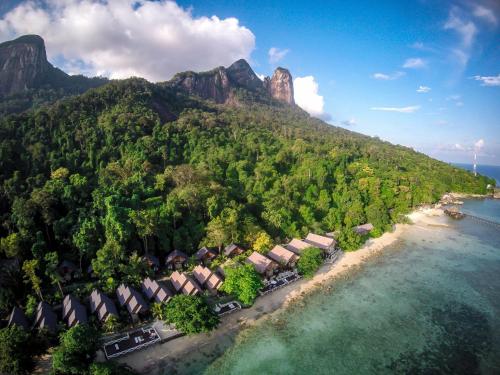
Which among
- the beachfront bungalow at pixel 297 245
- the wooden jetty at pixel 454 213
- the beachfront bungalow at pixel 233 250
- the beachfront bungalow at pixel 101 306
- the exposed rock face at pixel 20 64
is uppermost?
the exposed rock face at pixel 20 64

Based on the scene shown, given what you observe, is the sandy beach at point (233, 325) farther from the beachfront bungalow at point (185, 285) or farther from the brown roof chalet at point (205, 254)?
the brown roof chalet at point (205, 254)

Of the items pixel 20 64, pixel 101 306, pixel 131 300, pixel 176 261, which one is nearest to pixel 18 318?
pixel 101 306

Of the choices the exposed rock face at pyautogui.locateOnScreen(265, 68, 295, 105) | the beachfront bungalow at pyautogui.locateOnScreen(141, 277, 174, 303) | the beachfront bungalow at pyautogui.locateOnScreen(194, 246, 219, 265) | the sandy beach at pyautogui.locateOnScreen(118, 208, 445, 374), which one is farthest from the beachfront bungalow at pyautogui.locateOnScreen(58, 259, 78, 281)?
the exposed rock face at pyautogui.locateOnScreen(265, 68, 295, 105)

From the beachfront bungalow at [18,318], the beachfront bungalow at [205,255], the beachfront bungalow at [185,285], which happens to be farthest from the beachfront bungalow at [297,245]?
the beachfront bungalow at [18,318]

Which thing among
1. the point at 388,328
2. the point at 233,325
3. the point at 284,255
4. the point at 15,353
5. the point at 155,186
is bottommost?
the point at 233,325

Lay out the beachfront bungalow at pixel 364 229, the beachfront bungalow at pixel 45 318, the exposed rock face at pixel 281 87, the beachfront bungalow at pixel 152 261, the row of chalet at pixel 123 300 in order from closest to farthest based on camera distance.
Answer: the beachfront bungalow at pixel 45 318
the row of chalet at pixel 123 300
the beachfront bungalow at pixel 152 261
the beachfront bungalow at pixel 364 229
the exposed rock face at pixel 281 87

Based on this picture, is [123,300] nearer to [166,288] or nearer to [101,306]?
[101,306]

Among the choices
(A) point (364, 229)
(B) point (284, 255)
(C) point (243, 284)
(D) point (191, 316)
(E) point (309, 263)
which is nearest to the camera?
(D) point (191, 316)
